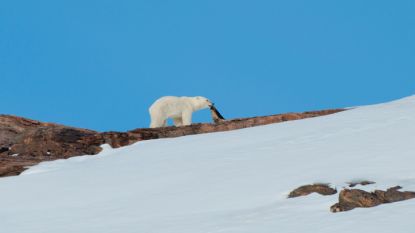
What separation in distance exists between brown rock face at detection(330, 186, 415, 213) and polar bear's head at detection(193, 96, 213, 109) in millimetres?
18631

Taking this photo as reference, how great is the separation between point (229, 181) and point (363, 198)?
4.31 metres

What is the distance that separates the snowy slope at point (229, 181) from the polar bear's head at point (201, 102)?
8462 millimetres

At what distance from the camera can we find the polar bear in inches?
1216

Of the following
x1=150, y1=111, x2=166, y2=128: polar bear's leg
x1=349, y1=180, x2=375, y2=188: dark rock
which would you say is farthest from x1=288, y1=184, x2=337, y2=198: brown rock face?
x1=150, y1=111, x2=166, y2=128: polar bear's leg

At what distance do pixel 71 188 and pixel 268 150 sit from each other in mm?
4579

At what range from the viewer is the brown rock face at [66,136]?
24312 mm

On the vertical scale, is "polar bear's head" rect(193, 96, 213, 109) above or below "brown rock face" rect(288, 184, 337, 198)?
above

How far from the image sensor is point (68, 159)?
23625 millimetres

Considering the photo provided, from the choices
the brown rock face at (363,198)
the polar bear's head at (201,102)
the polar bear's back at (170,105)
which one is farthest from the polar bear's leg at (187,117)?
the brown rock face at (363,198)

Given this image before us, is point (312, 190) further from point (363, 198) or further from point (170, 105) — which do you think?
point (170, 105)

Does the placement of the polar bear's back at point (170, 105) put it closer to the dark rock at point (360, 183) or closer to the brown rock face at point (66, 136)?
the brown rock face at point (66, 136)

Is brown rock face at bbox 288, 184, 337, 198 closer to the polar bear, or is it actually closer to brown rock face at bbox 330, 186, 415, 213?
brown rock face at bbox 330, 186, 415, 213

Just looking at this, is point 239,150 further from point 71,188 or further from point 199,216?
point 199,216

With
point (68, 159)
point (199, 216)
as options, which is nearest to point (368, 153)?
point (199, 216)
